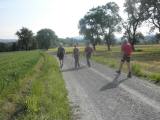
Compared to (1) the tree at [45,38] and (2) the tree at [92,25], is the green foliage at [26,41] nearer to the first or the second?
(1) the tree at [45,38]

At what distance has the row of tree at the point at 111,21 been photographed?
198 ft

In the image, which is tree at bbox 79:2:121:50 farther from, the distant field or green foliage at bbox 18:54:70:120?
green foliage at bbox 18:54:70:120

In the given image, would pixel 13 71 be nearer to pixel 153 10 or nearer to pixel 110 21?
pixel 153 10

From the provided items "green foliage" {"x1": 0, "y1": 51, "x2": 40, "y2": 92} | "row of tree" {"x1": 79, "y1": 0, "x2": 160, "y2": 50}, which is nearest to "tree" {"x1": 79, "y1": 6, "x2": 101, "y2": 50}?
"row of tree" {"x1": 79, "y1": 0, "x2": 160, "y2": 50}

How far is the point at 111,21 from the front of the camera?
90.9 meters

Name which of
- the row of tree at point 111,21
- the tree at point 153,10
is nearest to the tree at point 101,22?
the row of tree at point 111,21

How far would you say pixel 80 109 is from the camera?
9.96 meters

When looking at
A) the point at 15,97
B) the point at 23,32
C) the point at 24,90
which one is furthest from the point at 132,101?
the point at 23,32

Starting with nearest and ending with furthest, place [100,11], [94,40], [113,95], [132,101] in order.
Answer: [132,101] < [113,95] < [100,11] < [94,40]

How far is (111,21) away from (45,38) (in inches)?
2532

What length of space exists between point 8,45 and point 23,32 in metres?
12.5

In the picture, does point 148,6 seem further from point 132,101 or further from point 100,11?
point 132,101

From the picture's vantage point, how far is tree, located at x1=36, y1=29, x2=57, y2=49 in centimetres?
14788

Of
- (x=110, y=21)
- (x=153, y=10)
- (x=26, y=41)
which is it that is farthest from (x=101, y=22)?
(x=26, y=41)
